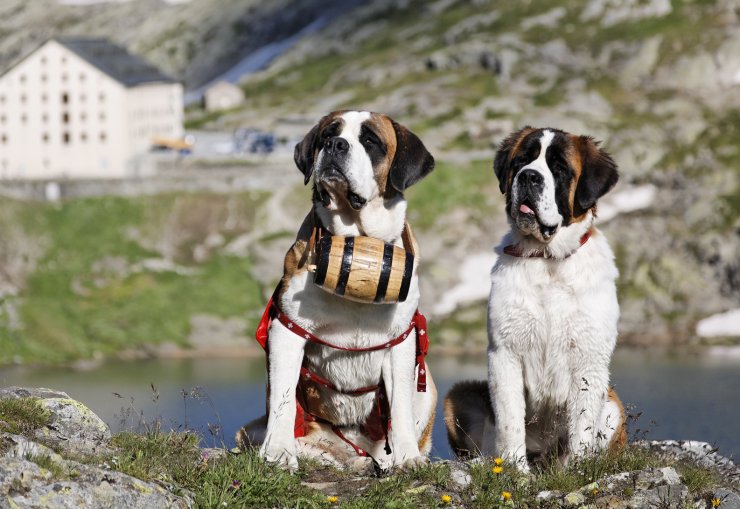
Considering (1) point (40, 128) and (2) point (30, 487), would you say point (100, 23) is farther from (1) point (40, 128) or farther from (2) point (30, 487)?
(2) point (30, 487)

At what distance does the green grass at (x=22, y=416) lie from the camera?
30.4 ft

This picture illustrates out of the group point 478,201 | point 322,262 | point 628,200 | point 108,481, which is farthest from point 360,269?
point 628,200

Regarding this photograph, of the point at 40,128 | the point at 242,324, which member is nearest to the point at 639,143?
the point at 242,324

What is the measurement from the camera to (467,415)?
11852mm

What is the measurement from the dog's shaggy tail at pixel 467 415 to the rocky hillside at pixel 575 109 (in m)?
41.9

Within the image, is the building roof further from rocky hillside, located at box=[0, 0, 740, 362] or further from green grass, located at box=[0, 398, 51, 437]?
green grass, located at box=[0, 398, 51, 437]

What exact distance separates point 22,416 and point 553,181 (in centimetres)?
502

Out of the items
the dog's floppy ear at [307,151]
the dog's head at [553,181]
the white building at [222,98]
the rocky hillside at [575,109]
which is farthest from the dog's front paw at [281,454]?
the white building at [222,98]

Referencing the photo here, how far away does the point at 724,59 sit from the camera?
8162cm

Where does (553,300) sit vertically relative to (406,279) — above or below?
below

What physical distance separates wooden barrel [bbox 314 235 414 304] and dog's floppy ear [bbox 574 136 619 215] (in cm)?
179

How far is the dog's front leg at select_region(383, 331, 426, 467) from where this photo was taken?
1078 centimetres

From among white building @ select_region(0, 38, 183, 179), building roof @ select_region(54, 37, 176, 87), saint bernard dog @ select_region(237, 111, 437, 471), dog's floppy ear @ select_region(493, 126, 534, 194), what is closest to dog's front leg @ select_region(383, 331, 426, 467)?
saint bernard dog @ select_region(237, 111, 437, 471)

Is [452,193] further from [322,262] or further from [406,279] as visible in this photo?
[322,262]
